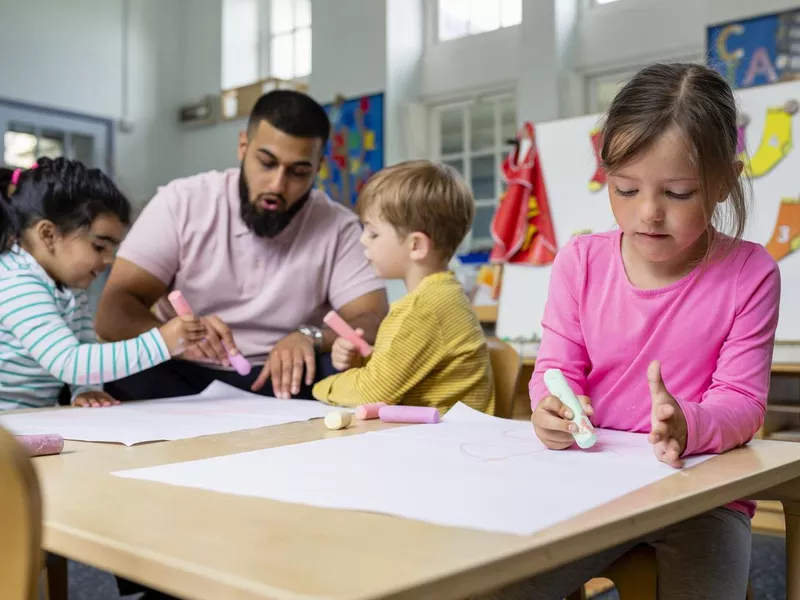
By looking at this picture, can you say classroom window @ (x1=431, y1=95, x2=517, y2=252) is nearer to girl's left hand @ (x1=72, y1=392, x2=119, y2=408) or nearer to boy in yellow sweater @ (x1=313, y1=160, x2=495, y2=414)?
boy in yellow sweater @ (x1=313, y1=160, x2=495, y2=414)

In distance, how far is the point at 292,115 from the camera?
1.85m

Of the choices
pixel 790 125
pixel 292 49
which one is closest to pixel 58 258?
pixel 790 125

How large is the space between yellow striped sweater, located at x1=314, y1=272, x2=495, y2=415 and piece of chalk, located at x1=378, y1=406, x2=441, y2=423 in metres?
0.18

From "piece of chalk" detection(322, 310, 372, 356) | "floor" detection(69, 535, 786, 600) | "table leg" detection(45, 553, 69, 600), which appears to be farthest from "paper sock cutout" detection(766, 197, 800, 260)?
"table leg" detection(45, 553, 69, 600)

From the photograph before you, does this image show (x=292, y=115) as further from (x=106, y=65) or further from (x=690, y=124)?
(x=106, y=65)

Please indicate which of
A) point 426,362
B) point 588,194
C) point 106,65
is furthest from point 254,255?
point 106,65

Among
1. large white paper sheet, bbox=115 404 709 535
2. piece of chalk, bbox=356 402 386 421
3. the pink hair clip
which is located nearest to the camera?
large white paper sheet, bbox=115 404 709 535

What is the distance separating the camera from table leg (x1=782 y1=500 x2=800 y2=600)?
79 centimetres

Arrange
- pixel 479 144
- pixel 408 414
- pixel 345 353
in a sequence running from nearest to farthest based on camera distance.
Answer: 1. pixel 408 414
2. pixel 345 353
3. pixel 479 144

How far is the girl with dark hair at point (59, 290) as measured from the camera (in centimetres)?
130

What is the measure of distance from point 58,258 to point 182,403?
0.38 metres

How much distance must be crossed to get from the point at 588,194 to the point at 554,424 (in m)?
2.37

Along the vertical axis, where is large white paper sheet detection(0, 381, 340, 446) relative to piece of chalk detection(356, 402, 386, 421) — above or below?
below

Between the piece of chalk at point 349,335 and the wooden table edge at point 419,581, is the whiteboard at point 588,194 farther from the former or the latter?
the wooden table edge at point 419,581
